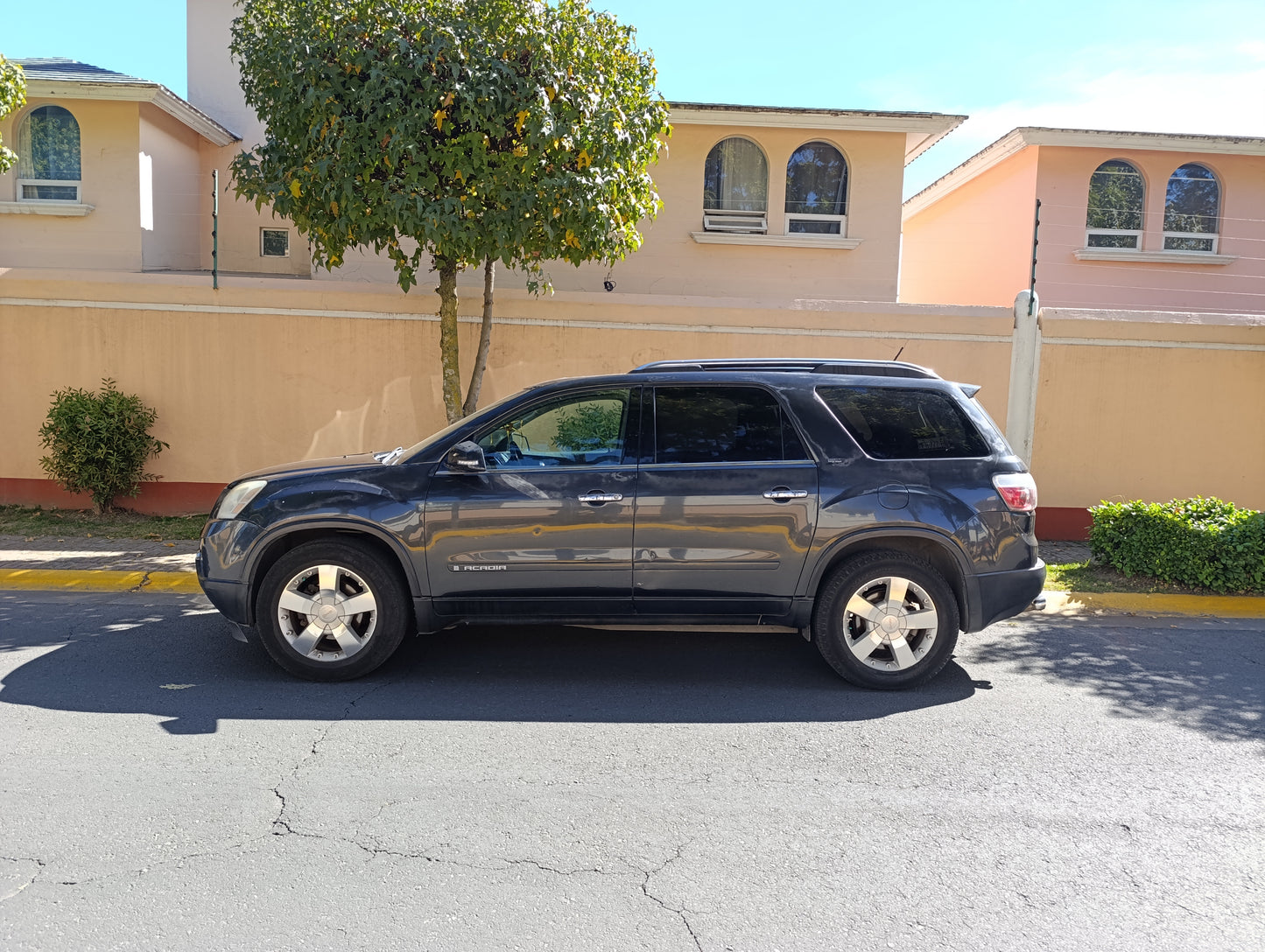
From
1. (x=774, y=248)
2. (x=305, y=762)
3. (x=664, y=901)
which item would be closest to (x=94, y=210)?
(x=774, y=248)

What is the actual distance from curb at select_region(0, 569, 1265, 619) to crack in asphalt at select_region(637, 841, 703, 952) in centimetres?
495

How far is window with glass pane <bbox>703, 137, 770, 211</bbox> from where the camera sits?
13.4 m

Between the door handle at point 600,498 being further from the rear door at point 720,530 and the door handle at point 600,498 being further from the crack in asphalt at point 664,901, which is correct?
the crack in asphalt at point 664,901

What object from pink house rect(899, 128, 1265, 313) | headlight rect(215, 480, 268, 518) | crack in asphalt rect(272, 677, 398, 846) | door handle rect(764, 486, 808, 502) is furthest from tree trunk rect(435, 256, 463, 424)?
pink house rect(899, 128, 1265, 313)

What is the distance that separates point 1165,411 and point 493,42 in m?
7.52

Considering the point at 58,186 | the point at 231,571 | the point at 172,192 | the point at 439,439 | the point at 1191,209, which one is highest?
the point at 1191,209

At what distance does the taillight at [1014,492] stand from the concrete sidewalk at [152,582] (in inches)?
92.2

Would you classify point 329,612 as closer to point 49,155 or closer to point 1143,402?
point 1143,402

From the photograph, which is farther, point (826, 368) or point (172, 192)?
point (172, 192)

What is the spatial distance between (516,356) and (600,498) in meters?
5.05

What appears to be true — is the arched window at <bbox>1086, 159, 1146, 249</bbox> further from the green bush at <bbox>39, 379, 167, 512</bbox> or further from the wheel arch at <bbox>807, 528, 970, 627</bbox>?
the green bush at <bbox>39, 379, 167, 512</bbox>

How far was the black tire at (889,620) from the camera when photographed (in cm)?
561

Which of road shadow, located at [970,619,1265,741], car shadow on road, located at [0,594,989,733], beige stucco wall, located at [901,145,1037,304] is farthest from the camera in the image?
beige stucco wall, located at [901,145,1037,304]

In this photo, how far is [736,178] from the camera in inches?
531
